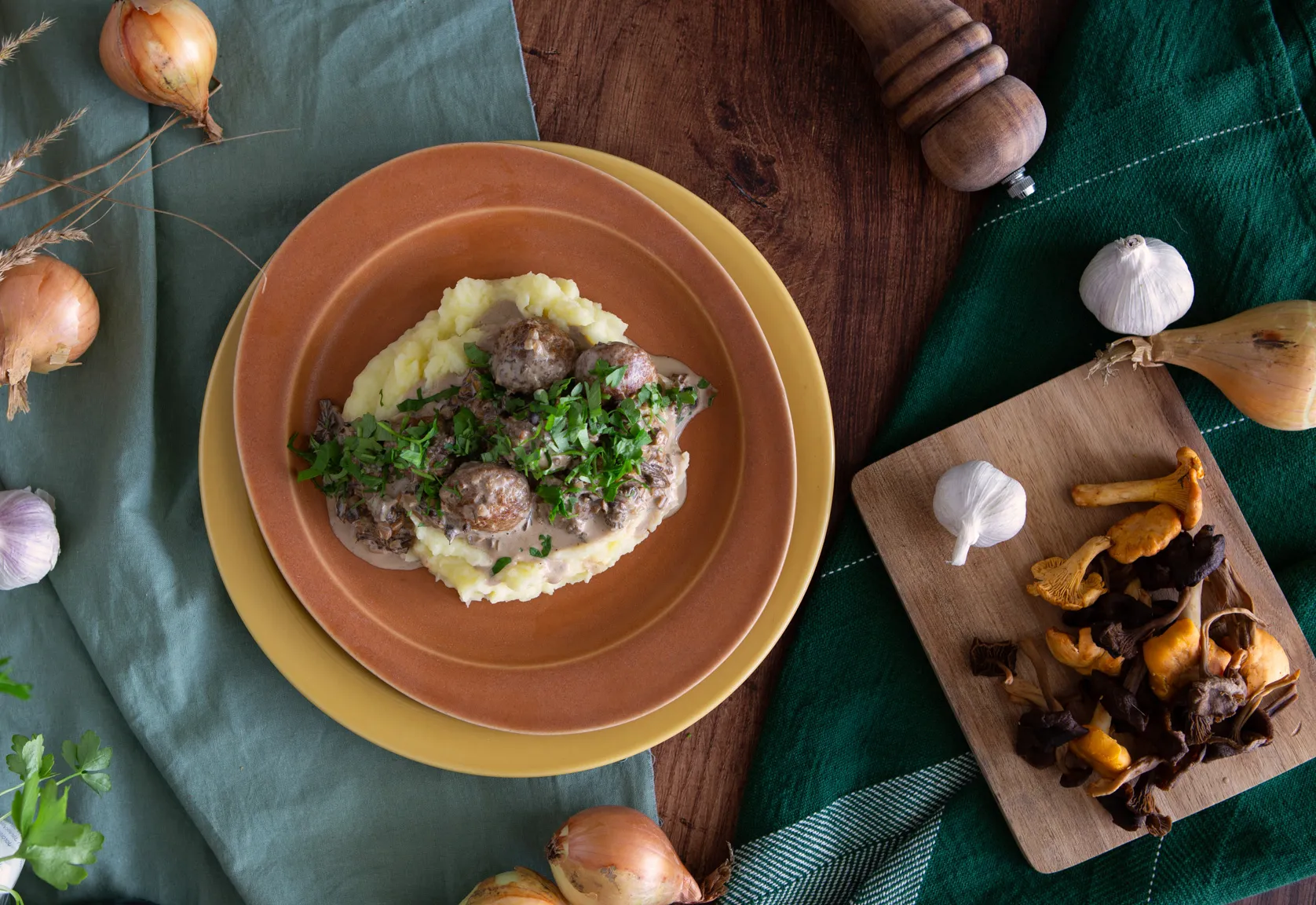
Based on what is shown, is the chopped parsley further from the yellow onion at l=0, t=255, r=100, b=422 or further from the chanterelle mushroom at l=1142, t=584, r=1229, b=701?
the chanterelle mushroom at l=1142, t=584, r=1229, b=701

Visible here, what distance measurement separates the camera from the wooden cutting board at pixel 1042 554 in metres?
3.68

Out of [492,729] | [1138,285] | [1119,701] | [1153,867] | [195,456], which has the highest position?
[195,456]

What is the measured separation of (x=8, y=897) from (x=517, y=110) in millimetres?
3401

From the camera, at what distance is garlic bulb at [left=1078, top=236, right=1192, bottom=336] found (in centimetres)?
352

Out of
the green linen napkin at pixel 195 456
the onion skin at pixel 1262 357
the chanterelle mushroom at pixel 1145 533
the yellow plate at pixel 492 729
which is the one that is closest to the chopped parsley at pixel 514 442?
the yellow plate at pixel 492 729

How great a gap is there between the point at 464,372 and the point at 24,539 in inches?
63.9

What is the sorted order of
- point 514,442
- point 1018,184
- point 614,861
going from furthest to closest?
point 1018,184
point 614,861
point 514,442

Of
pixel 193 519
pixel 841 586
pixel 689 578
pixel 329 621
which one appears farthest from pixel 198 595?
pixel 841 586

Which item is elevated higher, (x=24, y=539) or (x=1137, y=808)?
(x=24, y=539)

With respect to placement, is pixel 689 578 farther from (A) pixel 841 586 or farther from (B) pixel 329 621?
(B) pixel 329 621

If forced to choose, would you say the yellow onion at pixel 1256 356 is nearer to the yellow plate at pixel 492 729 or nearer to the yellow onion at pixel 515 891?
the yellow plate at pixel 492 729

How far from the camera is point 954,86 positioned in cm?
351

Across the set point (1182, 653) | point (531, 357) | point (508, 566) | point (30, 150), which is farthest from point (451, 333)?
point (1182, 653)

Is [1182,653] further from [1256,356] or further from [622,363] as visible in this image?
[622,363]
